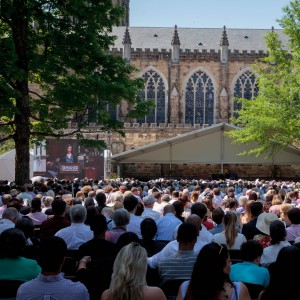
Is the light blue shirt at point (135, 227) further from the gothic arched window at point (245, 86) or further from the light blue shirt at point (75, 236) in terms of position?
the gothic arched window at point (245, 86)

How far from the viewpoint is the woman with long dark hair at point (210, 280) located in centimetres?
436

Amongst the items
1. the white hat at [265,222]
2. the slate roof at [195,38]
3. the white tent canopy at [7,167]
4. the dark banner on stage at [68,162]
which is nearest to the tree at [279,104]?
the dark banner on stage at [68,162]

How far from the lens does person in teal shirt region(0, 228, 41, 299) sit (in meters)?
5.79

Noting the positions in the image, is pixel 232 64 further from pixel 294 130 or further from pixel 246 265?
pixel 246 265

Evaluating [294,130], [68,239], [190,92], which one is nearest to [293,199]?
[68,239]

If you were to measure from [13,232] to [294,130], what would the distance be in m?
27.9

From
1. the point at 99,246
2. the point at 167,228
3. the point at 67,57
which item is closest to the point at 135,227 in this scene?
the point at 167,228

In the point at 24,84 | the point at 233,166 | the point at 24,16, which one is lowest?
the point at 233,166

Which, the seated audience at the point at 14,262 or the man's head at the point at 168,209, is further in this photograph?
the man's head at the point at 168,209

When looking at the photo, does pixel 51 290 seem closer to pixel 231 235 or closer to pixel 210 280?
pixel 210 280

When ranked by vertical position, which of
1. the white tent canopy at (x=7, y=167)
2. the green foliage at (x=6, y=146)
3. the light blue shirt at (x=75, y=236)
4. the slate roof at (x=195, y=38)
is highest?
the slate roof at (x=195, y=38)

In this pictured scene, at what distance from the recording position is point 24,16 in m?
20.1

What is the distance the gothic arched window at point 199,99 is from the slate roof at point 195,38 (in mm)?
2712

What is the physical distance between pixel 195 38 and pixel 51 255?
50.3 metres
